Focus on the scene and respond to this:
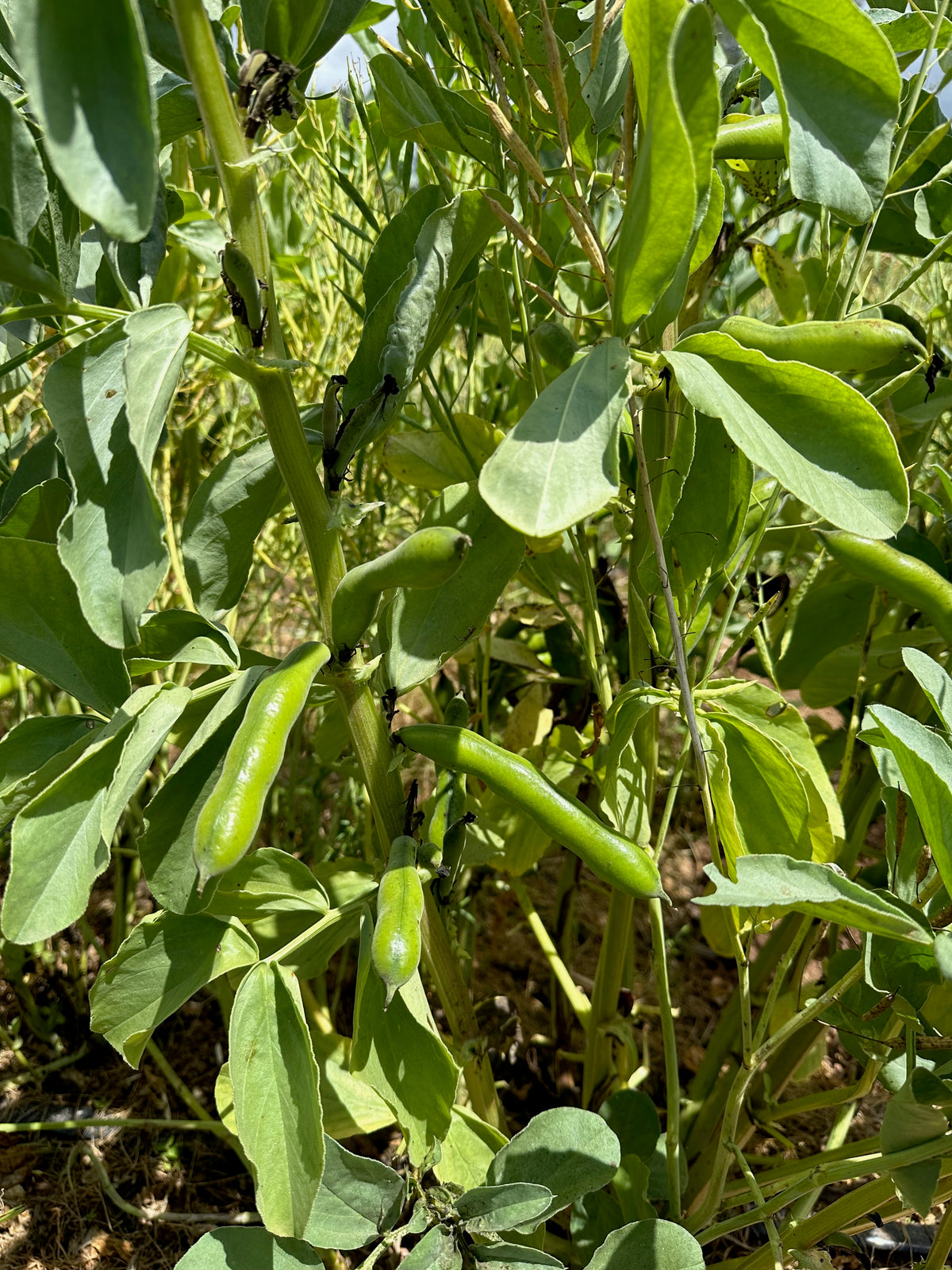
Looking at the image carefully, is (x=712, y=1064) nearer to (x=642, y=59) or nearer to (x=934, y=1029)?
(x=934, y=1029)

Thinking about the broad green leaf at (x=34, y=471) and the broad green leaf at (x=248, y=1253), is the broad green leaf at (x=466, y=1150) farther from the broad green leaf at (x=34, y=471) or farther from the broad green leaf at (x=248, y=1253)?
the broad green leaf at (x=34, y=471)

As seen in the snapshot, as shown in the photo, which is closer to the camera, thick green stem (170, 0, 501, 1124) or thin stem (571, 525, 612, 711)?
thick green stem (170, 0, 501, 1124)

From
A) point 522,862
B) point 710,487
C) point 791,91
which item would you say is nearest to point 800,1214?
point 522,862

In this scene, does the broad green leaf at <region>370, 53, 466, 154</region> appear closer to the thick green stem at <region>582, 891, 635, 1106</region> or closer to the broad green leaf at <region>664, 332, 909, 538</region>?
the broad green leaf at <region>664, 332, 909, 538</region>

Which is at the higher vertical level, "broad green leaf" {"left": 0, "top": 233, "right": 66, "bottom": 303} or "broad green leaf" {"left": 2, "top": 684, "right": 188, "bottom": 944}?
"broad green leaf" {"left": 0, "top": 233, "right": 66, "bottom": 303}

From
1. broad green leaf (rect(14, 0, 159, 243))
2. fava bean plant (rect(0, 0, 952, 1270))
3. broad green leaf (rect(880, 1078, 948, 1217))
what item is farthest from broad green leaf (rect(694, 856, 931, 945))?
broad green leaf (rect(14, 0, 159, 243))

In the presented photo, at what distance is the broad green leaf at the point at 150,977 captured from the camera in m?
0.56

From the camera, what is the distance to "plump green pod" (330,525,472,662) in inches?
16.0

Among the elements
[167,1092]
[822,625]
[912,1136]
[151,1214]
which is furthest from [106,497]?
[167,1092]

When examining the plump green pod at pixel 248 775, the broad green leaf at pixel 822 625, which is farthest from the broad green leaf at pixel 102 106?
the broad green leaf at pixel 822 625

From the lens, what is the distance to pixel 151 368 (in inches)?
15.4

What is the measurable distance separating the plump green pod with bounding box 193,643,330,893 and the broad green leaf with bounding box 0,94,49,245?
9.0 inches

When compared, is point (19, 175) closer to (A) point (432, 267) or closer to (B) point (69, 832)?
(A) point (432, 267)

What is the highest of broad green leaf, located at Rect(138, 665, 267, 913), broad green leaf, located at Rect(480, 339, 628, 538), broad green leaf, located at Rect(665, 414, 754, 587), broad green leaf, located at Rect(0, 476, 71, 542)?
broad green leaf, located at Rect(480, 339, 628, 538)
